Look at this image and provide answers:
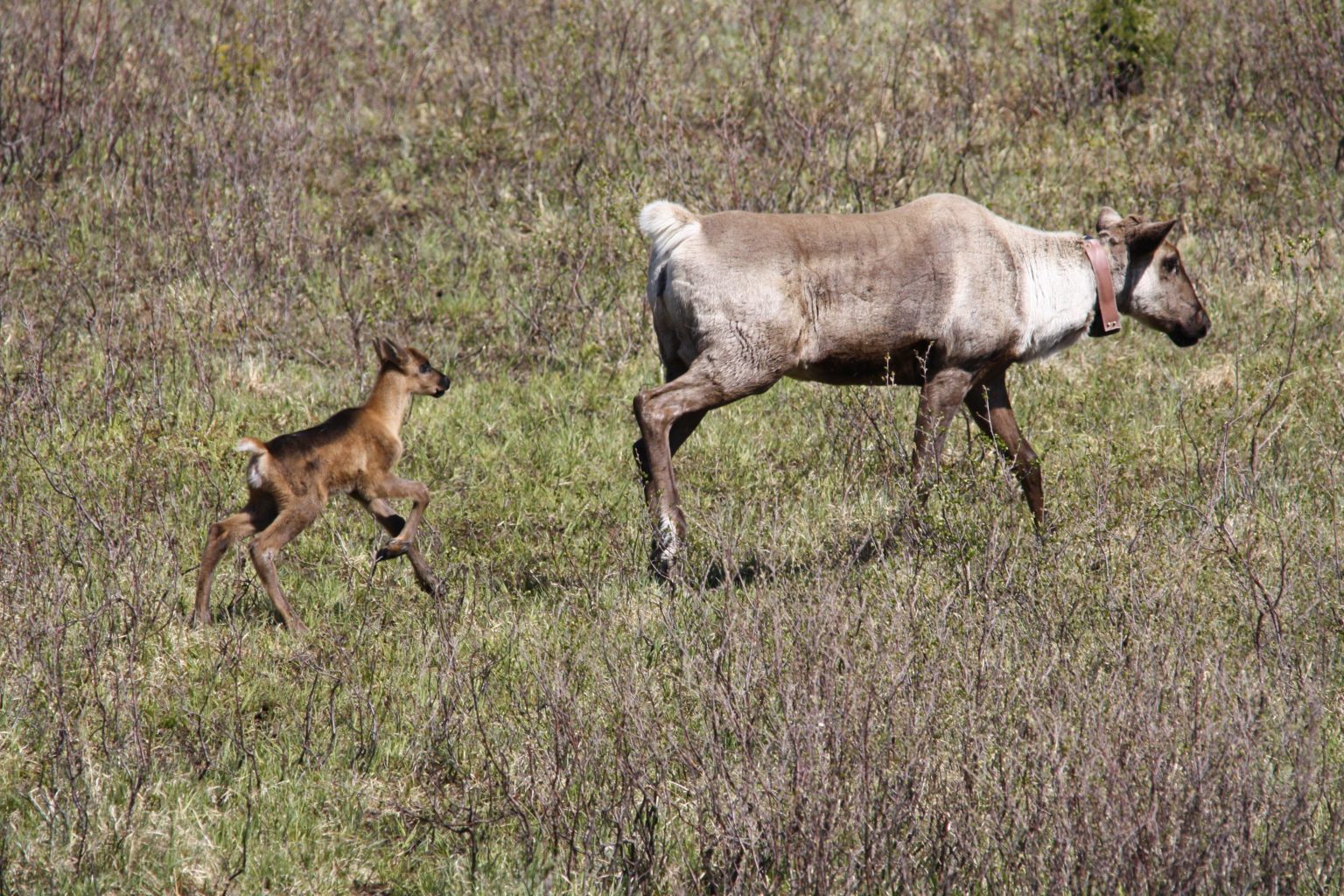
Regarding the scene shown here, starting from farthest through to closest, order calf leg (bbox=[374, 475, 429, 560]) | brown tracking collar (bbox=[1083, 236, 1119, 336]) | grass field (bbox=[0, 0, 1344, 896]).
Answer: brown tracking collar (bbox=[1083, 236, 1119, 336]) → calf leg (bbox=[374, 475, 429, 560]) → grass field (bbox=[0, 0, 1344, 896])

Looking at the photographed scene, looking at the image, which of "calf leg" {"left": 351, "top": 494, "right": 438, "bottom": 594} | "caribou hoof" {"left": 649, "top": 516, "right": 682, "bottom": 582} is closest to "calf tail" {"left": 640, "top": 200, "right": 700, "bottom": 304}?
"caribou hoof" {"left": 649, "top": 516, "right": 682, "bottom": 582}

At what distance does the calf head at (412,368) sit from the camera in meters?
7.69

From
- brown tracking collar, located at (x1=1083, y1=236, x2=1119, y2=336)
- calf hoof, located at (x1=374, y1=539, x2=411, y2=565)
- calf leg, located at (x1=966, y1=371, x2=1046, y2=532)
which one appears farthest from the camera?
brown tracking collar, located at (x1=1083, y1=236, x2=1119, y2=336)

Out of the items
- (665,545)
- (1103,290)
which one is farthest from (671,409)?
(1103,290)

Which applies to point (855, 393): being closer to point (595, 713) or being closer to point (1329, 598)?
point (1329, 598)

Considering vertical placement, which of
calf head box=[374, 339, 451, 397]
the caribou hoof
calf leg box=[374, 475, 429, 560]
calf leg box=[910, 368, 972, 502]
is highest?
calf head box=[374, 339, 451, 397]

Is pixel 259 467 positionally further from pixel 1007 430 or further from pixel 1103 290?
pixel 1103 290

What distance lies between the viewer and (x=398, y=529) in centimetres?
727

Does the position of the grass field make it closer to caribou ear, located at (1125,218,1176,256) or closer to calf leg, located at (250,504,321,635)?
calf leg, located at (250,504,321,635)

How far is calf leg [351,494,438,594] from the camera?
7125 mm

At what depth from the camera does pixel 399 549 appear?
701 cm

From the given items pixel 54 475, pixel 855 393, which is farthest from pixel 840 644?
pixel 54 475

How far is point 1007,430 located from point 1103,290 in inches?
37.4

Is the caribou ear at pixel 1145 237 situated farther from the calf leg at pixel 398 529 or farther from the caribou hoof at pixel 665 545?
the calf leg at pixel 398 529
